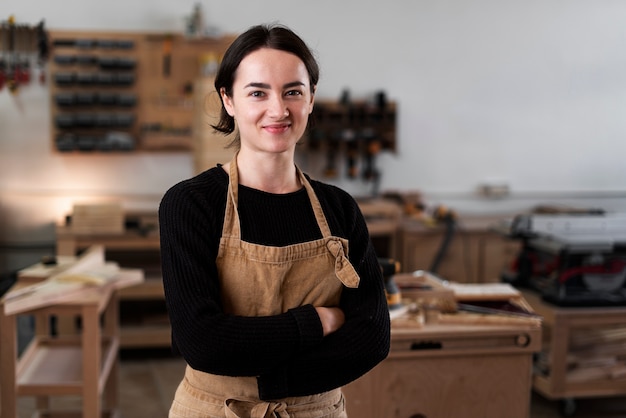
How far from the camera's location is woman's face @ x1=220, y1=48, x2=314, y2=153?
161 cm

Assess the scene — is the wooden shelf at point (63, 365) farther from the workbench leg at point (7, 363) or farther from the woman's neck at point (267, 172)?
the woman's neck at point (267, 172)

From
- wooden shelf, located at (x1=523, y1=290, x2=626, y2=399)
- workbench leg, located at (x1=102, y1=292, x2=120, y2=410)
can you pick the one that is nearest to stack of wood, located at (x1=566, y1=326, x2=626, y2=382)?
wooden shelf, located at (x1=523, y1=290, x2=626, y2=399)

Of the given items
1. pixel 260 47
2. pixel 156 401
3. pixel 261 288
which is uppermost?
pixel 260 47

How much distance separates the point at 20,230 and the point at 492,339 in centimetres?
396

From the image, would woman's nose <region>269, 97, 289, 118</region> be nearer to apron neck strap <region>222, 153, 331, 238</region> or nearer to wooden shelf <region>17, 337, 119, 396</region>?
apron neck strap <region>222, 153, 331, 238</region>

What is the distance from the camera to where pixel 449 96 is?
585 cm

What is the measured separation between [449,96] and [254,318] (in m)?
4.55

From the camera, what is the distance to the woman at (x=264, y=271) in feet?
5.23

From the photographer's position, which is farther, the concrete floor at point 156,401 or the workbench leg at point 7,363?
the concrete floor at point 156,401

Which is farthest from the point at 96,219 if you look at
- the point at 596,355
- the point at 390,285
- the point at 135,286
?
the point at 596,355

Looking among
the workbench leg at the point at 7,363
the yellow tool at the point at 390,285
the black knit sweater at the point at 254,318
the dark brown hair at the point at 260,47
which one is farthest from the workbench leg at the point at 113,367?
the dark brown hair at the point at 260,47

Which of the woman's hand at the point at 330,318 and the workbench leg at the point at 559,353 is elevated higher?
the woman's hand at the point at 330,318

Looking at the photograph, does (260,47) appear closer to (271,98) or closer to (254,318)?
(271,98)

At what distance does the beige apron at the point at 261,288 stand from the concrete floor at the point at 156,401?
230 centimetres
